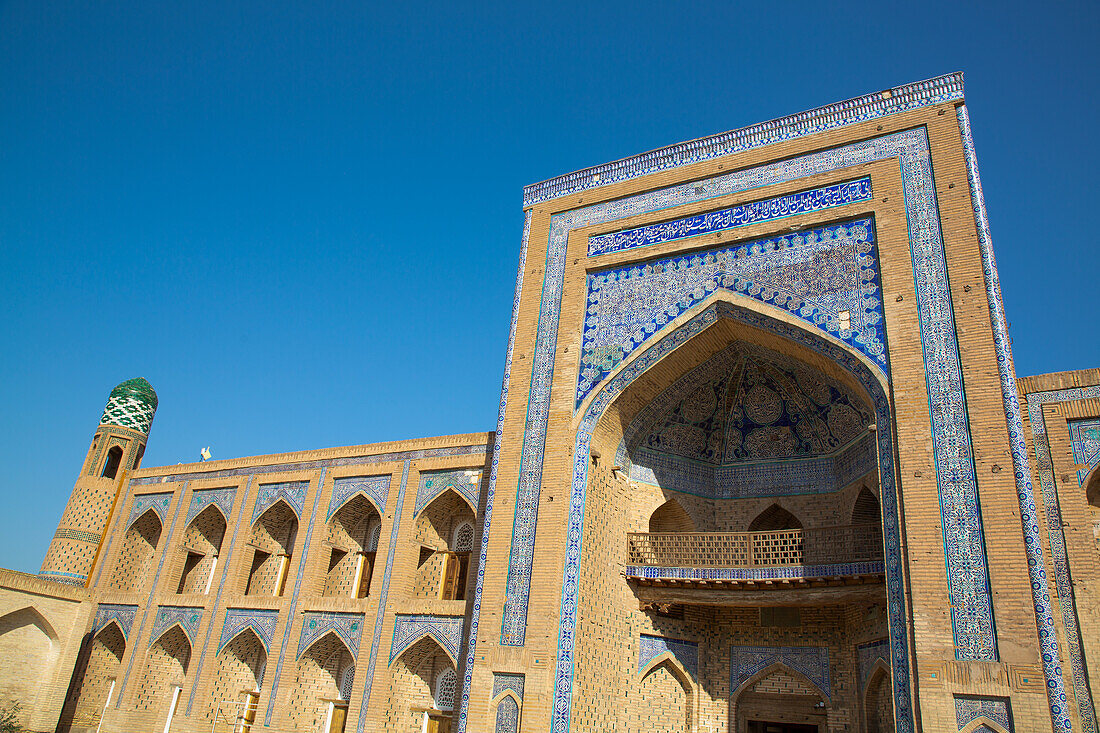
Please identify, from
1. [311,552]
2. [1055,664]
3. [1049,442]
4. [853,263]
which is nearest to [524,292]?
[853,263]

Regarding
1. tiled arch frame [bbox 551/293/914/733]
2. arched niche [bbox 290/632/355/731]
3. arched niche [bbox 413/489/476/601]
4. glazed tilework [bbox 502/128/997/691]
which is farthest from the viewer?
arched niche [bbox 413/489/476/601]

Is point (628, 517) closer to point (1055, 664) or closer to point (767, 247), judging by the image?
point (767, 247)

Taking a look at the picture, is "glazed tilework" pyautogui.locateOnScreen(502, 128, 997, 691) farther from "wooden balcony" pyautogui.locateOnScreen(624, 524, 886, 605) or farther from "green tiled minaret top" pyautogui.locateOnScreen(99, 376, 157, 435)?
"green tiled minaret top" pyautogui.locateOnScreen(99, 376, 157, 435)

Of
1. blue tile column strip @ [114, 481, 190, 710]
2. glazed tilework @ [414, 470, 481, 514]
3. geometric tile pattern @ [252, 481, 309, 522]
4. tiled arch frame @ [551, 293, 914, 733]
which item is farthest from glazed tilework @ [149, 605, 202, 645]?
tiled arch frame @ [551, 293, 914, 733]

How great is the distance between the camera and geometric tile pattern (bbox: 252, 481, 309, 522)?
37.2 ft

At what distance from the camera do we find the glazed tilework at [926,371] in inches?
231

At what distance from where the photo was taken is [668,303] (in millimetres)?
→ 8484

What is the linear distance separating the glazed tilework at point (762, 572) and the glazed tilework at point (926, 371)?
1.04 m

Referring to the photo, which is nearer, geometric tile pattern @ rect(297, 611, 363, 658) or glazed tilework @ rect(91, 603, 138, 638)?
geometric tile pattern @ rect(297, 611, 363, 658)

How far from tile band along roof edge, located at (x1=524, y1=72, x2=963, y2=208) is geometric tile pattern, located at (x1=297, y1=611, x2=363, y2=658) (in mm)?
5592

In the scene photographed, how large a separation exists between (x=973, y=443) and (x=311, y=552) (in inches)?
317

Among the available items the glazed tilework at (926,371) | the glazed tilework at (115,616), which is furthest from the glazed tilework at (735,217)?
the glazed tilework at (115,616)

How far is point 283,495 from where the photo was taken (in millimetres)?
11523

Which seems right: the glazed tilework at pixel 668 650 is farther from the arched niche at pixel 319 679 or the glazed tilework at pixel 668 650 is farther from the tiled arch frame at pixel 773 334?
the arched niche at pixel 319 679
